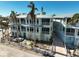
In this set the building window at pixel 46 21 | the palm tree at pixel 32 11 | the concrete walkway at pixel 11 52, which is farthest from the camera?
the building window at pixel 46 21

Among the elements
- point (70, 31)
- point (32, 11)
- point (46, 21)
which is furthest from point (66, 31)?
point (32, 11)

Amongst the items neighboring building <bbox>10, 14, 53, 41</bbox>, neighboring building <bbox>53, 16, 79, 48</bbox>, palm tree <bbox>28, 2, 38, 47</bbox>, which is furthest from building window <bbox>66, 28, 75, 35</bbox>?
palm tree <bbox>28, 2, 38, 47</bbox>

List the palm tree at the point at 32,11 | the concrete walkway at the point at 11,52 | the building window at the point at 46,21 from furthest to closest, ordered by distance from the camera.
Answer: the building window at the point at 46,21
the concrete walkway at the point at 11,52
the palm tree at the point at 32,11

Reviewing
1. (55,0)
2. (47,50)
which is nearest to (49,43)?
(47,50)

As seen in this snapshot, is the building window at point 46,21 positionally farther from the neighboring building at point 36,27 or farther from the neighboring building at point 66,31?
the neighboring building at point 66,31

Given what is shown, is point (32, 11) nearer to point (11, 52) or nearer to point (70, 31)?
point (70, 31)

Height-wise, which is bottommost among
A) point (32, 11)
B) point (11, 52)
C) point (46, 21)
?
point (11, 52)

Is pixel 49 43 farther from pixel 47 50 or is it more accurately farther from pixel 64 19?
pixel 64 19

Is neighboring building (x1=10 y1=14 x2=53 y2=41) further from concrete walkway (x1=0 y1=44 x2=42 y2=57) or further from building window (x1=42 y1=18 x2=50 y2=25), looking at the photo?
concrete walkway (x1=0 y1=44 x2=42 y2=57)

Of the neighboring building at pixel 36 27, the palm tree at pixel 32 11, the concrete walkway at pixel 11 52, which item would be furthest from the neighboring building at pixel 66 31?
the concrete walkway at pixel 11 52
